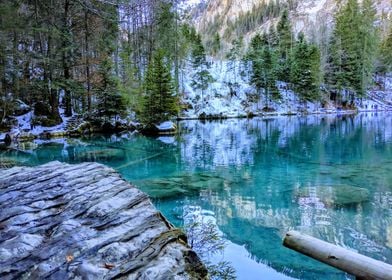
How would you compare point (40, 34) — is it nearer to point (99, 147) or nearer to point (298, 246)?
point (99, 147)

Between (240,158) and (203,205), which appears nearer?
(203,205)

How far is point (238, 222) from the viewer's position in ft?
20.1

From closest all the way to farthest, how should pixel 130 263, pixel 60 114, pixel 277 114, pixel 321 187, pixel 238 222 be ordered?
1. pixel 130 263
2. pixel 238 222
3. pixel 321 187
4. pixel 60 114
5. pixel 277 114

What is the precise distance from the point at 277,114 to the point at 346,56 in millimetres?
14096

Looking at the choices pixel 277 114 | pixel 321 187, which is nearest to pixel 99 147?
pixel 321 187

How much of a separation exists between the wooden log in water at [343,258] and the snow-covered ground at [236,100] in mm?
32951

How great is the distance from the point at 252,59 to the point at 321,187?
3560cm

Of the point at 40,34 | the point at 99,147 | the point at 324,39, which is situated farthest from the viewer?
the point at 324,39

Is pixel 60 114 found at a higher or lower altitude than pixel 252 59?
lower

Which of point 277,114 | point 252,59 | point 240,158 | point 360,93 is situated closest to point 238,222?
point 240,158

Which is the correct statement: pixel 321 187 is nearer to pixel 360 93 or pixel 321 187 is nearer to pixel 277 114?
pixel 277 114

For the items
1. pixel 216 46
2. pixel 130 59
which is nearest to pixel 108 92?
pixel 130 59

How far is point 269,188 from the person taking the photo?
331 inches

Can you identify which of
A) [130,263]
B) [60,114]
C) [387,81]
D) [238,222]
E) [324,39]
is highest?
[324,39]
